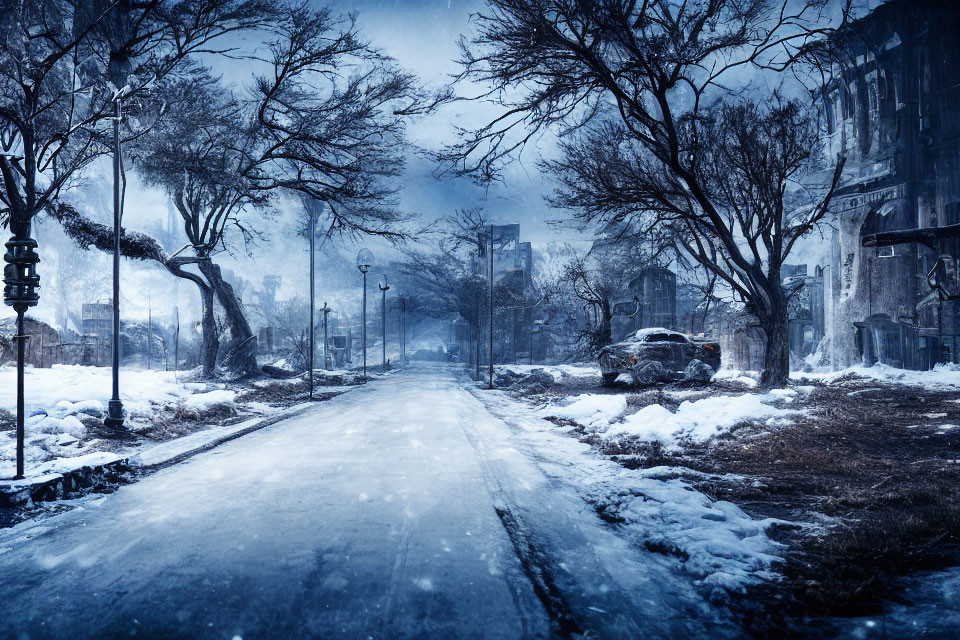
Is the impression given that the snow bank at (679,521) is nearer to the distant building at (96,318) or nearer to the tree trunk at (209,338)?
the tree trunk at (209,338)

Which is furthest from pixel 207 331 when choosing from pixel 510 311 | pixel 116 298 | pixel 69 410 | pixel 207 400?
pixel 510 311

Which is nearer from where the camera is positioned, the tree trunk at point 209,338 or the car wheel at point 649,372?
the car wheel at point 649,372

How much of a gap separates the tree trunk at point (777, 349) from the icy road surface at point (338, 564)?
37.1ft

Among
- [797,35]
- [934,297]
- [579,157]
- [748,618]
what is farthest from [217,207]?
[934,297]

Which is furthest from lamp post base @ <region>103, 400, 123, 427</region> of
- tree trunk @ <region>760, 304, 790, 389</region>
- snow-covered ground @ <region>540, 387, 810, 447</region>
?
tree trunk @ <region>760, 304, 790, 389</region>

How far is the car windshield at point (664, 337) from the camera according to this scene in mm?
18953

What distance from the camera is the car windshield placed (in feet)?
62.2

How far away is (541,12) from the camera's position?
880 cm

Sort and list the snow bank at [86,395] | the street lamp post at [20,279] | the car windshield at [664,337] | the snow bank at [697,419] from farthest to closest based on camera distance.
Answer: the car windshield at [664,337] < the snow bank at [86,395] < the snow bank at [697,419] < the street lamp post at [20,279]

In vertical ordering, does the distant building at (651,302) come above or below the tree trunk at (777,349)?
above

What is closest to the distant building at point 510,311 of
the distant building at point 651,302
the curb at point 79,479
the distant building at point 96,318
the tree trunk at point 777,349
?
the distant building at point 651,302

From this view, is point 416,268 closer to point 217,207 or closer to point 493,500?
point 217,207

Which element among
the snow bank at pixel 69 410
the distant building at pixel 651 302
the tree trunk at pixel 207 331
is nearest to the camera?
the snow bank at pixel 69 410

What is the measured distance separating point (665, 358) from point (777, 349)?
12.3 ft
